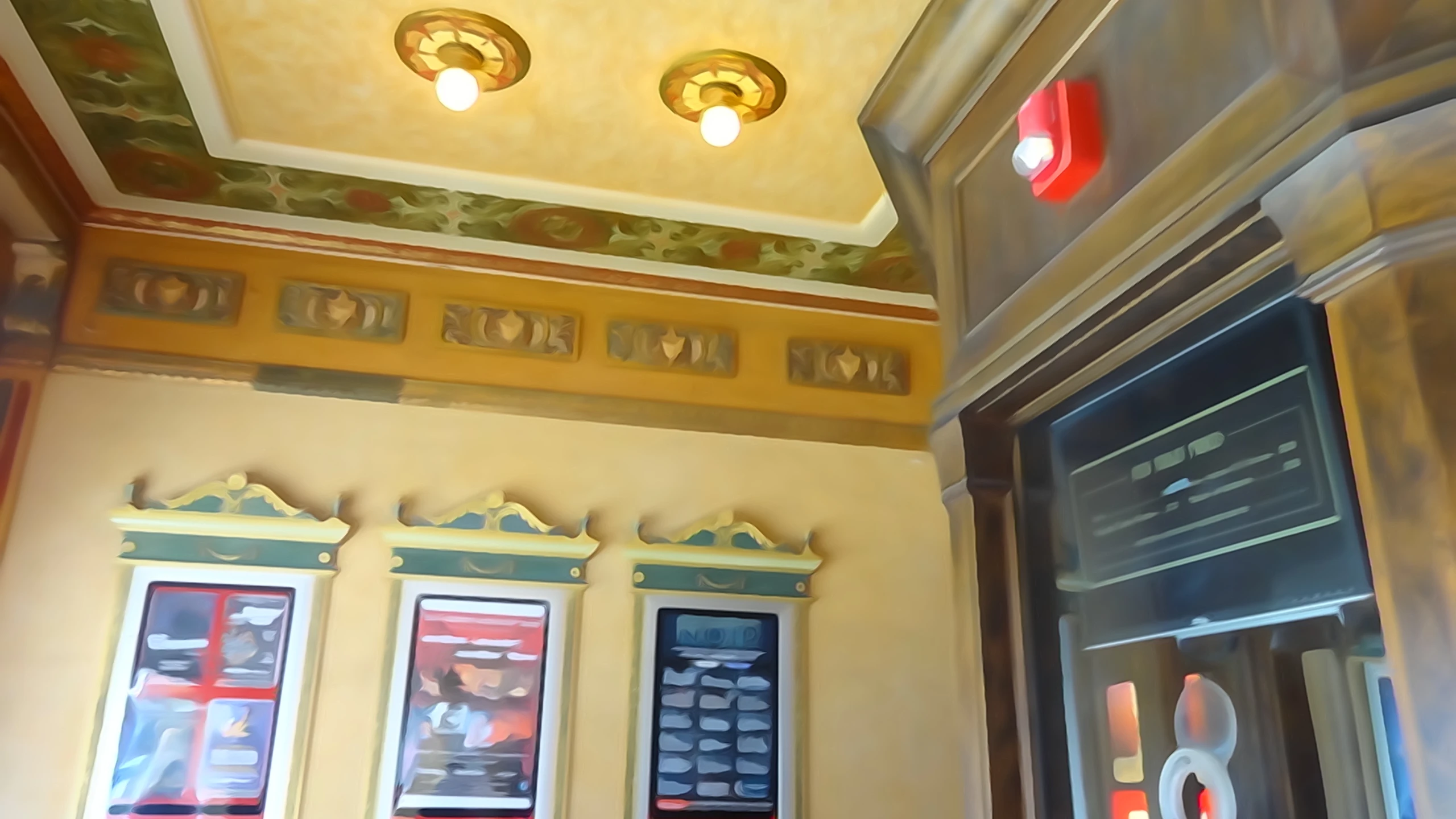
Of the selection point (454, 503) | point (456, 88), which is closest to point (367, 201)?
point (456, 88)

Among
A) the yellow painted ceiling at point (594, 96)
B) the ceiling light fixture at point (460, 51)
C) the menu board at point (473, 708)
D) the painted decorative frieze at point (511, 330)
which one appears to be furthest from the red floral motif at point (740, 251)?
the menu board at point (473, 708)

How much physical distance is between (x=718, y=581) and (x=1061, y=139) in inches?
80.2

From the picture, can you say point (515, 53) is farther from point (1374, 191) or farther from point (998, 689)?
point (1374, 191)

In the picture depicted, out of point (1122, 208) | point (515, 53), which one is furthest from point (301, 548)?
point (1122, 208)

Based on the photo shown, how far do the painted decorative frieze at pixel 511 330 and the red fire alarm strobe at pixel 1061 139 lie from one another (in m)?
2.11

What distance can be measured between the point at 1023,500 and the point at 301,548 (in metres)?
2.10

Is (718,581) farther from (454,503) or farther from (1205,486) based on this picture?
(1205,486)

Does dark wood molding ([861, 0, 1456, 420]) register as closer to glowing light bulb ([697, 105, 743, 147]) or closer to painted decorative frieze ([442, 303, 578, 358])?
glowing light bulb ([697, 105, 743, 147])

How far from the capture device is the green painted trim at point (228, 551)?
260cm

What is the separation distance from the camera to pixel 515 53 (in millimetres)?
2223

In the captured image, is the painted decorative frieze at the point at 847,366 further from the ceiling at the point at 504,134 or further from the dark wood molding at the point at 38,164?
the dark wood molding at the point at 38,164

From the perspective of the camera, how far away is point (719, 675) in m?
2.83

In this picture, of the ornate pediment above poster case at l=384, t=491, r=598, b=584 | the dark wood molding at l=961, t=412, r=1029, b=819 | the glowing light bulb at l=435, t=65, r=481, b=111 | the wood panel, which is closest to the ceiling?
the glowing light bulb at l=435, t=65, r=481, b=111

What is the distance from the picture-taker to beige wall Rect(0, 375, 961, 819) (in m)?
2.53
